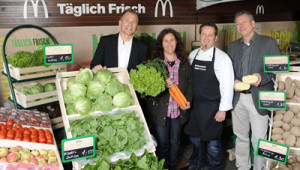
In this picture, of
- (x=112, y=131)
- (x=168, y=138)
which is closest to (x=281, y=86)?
(x=168, y=138)

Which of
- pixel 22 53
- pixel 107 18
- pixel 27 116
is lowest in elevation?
pixel 27 116

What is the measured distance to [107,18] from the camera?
4.34m

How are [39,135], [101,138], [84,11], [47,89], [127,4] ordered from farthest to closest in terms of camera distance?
[127,4]
[84,11]
[47,89]
[39,135]
[101,138]

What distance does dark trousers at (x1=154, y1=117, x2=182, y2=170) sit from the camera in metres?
3.15

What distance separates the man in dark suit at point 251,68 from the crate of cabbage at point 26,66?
2261 millimetres

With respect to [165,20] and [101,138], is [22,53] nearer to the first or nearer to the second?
[101,138]

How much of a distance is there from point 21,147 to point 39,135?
260mm

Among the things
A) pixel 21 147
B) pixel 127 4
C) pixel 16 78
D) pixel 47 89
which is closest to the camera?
pixel 21 147

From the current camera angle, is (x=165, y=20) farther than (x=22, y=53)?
Yes

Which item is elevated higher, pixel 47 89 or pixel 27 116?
pixel 47 89

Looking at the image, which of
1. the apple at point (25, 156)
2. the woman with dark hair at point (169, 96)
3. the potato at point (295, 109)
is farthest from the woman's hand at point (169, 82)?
the apple at point (25, 156)

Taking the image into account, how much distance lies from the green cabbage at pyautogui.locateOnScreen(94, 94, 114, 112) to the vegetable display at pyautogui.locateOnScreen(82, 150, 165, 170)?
44 cm

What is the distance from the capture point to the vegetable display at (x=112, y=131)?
2.10 metres

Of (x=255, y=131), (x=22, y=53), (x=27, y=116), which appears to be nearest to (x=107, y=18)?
(x=22, y=53)
